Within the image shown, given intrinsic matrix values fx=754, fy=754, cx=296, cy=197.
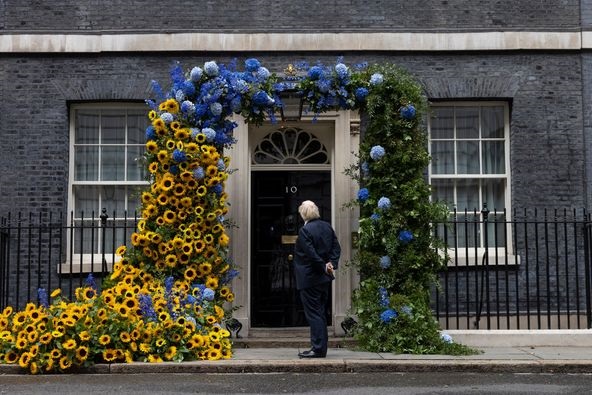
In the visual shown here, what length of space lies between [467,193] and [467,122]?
1059mm

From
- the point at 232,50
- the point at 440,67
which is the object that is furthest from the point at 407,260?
the point at 232,50

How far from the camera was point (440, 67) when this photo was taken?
10945mm

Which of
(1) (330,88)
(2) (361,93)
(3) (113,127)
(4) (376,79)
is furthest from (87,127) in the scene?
(4) (376,79)

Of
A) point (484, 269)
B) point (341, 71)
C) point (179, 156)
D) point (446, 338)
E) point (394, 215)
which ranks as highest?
point (341, 71)

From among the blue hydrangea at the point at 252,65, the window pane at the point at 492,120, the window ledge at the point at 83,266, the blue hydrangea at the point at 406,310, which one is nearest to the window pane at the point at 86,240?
the window ledge at the point at 83,266

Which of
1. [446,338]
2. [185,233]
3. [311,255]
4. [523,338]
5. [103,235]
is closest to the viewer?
[311,255]

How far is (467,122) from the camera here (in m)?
11.2

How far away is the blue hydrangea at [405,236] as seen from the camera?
30.3 feet

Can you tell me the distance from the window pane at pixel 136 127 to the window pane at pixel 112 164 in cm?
21

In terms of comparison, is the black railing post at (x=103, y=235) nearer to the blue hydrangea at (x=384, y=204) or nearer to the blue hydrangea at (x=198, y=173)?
the blue hydrangea at (x=198, y=173)

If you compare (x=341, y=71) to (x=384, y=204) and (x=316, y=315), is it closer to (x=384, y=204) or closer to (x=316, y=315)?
(x=384, y=204)

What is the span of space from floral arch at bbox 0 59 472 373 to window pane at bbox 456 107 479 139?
1.69 m

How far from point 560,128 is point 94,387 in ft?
24.3

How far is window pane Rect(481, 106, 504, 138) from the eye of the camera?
11.2 m
